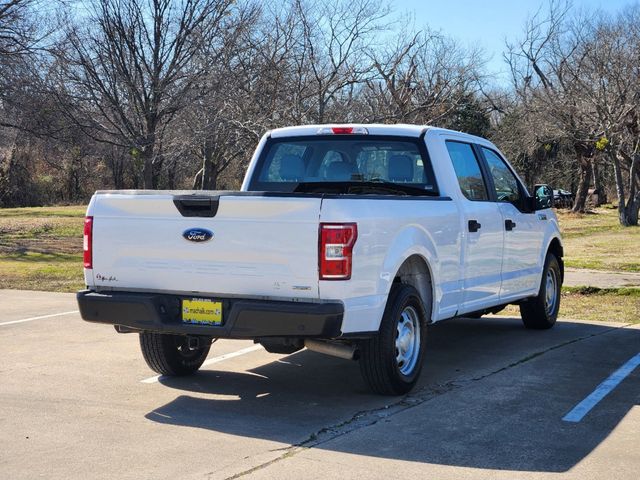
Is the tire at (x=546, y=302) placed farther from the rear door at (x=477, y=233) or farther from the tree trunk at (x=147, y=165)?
the tree trunk at (x=147, y=165)

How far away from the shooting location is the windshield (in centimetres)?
770

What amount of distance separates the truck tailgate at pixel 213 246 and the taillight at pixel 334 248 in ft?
0.16

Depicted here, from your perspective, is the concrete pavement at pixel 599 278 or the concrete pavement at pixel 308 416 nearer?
the concrete pavement at pixel 308 416

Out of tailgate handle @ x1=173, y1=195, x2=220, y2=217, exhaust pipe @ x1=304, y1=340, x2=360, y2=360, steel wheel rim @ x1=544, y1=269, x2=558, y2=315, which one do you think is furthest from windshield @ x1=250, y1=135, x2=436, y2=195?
steel wheel rim @ x1=544, y1=269, x2=558, y2=315

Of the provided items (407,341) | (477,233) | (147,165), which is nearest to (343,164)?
(477,233)

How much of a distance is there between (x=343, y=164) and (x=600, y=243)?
18.0 m

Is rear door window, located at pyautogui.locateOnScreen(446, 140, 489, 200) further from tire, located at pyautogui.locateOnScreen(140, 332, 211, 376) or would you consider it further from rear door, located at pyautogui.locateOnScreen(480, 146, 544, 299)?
tire, located at pyautogui.locateOnScreen(140, 332, 211, 376)

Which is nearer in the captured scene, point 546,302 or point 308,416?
point 308,416

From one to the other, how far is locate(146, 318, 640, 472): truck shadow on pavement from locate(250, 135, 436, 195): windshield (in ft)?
5.44

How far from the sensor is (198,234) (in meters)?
6.21

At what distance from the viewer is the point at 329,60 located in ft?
73.3

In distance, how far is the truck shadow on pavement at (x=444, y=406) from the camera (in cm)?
543

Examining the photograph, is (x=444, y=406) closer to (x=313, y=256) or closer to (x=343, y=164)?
(x=313, y=256)

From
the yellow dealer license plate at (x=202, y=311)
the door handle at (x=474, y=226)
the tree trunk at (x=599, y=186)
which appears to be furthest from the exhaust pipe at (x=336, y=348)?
the tree trunk at (x=599, y=186)
